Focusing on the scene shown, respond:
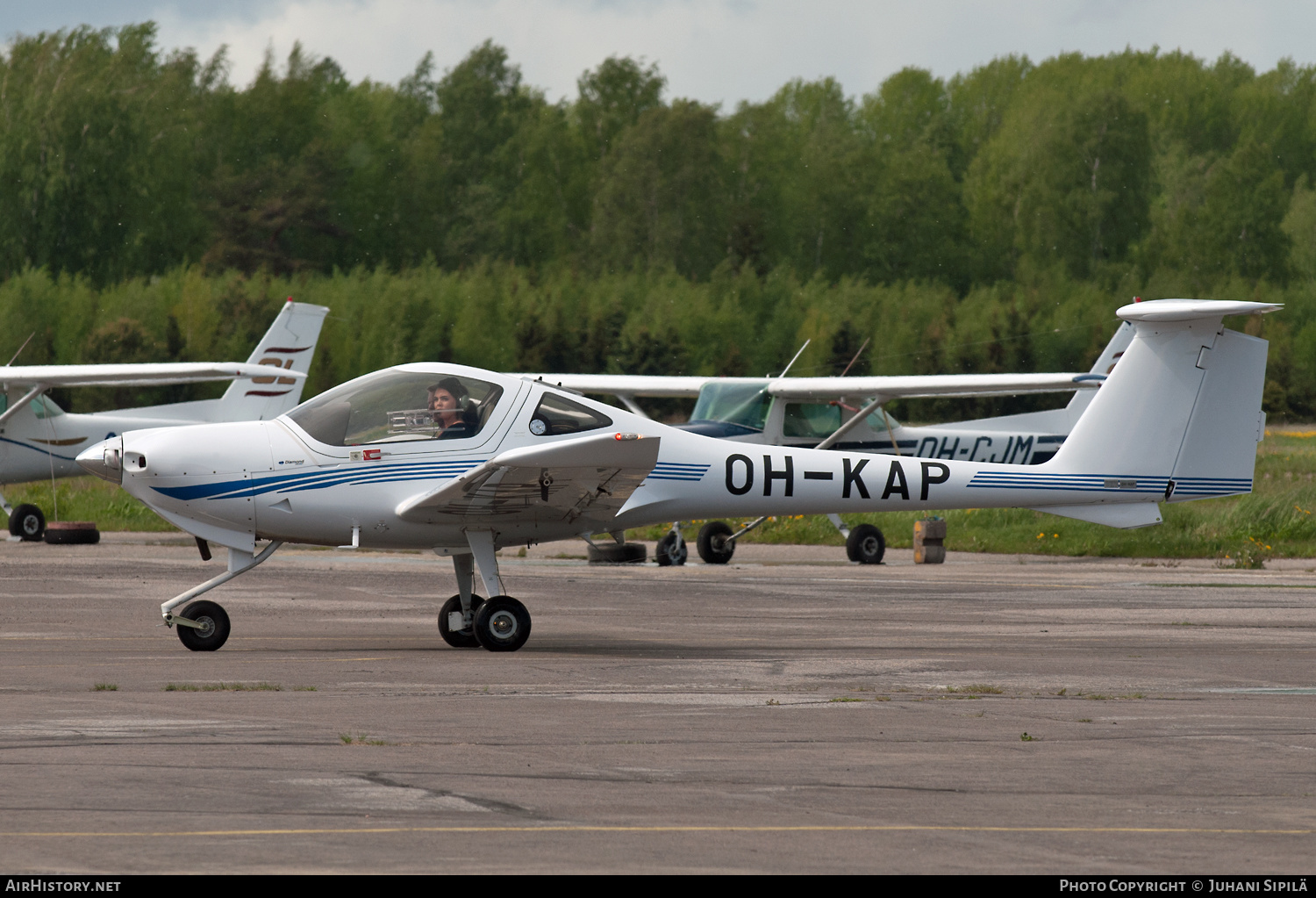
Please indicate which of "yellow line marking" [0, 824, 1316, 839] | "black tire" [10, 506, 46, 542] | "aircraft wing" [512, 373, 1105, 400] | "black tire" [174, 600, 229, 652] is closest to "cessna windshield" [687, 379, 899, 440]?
"aircraft wing" [512, 373, 1105, 400]

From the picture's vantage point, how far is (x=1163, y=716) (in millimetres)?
8281

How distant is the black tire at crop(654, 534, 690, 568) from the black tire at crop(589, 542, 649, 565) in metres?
0.49

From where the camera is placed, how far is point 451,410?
37.5 ft

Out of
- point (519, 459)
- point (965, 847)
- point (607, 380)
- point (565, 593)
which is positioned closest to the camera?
point (965, 847)

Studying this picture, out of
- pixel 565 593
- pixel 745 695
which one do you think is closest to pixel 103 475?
pixel 745 695

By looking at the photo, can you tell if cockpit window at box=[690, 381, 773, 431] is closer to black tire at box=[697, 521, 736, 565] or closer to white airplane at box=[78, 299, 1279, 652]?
black tire at box=[697, 521, 736, 565]

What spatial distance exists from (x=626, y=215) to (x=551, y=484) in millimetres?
75006

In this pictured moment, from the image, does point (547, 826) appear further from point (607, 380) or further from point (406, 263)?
point (406, 263)

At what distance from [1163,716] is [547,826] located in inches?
157

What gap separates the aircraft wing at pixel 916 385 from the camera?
23547 millimetres

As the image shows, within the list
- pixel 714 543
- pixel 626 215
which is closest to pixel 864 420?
pixel 714 543

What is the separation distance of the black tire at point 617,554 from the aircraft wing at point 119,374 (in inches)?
315

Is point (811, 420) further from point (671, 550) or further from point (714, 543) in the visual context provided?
point (671, 550)

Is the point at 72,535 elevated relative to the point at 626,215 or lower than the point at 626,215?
lower
